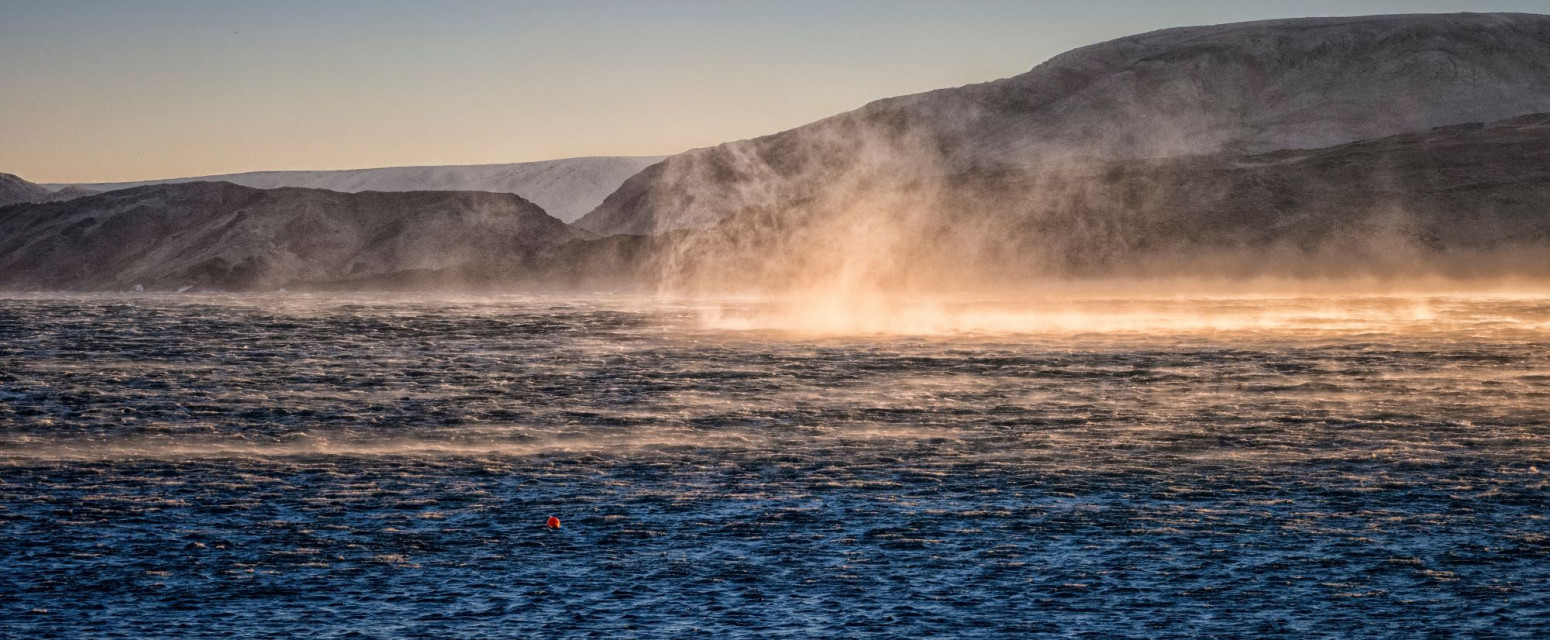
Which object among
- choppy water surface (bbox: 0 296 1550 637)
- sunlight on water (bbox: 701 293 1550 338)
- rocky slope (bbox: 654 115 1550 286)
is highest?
rocky slope (bbox: 654 115 1550 286)

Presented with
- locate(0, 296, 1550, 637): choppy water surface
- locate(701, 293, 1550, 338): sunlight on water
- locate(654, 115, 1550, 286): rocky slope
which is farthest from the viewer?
locate(654, 115, 1550, 286): rocky slope

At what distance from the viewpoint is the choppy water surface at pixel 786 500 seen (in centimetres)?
1888

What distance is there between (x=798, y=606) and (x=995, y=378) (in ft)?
110

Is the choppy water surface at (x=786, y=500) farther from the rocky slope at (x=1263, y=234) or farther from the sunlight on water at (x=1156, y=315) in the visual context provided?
the rocky slope at (x=1263, y=234)

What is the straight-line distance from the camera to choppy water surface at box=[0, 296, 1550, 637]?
18875mm

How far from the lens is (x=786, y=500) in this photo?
86.3ft

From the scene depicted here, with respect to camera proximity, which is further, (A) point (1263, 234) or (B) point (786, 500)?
(A) point (1263, 234)

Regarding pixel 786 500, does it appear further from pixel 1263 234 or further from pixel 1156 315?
pixel 1263 234

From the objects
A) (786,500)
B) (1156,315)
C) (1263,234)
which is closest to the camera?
(786,500)

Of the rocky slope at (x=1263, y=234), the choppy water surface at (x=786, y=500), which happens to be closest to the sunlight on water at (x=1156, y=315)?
the choppy water surface at (x=786, y=500)

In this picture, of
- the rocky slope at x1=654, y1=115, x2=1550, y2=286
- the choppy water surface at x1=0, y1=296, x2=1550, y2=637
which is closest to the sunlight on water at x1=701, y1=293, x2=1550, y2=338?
the choppy water surface at x1=0, y1=296, x2=1550, y2=637

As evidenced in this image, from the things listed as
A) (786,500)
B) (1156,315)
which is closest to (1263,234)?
(1156,315)

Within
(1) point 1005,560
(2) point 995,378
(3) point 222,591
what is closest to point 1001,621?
(1) point 1005,560

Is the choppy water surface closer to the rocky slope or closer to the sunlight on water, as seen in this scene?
the sunlight on water
